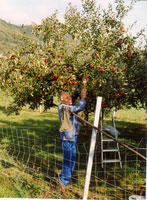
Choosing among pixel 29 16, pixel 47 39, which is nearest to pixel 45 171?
pixel 47 39

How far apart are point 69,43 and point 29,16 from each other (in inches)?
44.8

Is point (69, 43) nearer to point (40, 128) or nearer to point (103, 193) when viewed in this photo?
point (103, 193)

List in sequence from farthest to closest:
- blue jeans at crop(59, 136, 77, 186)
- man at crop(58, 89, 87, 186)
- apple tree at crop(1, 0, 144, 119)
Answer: apple tree at crop(1, 0, 144, 119) → blue jeans at crop(59, 136, 77, 186) → man at crop(58, 89, 87, 186)

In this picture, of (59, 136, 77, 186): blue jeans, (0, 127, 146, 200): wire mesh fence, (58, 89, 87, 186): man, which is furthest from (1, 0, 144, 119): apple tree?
(59, 136, 77, 186): blue jeans

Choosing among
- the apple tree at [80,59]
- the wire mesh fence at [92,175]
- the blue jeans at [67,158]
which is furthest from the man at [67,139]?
the apple tree at [80,59]

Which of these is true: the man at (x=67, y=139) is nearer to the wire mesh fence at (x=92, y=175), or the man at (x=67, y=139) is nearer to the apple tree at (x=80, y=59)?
the wire mesh fence at (x=92, y=175)

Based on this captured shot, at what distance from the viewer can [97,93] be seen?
6.07m

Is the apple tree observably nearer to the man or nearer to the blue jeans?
the man

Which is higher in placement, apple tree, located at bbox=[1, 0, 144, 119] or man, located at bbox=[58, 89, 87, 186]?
apple tree, located at bbox=[1, 0, 144, 119]

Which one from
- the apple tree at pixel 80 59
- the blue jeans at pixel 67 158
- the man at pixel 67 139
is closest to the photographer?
the man at pixel 67 139

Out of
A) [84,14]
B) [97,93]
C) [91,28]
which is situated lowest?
[97,93]

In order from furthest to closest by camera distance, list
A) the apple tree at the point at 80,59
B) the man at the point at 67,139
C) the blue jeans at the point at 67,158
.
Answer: the apple tree at the point at 80,59
the blue jeans at the point at 67,158
the man at the point at 67,139

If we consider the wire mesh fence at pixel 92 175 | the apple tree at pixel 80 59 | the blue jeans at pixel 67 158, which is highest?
the apple tree at pixel 80 59

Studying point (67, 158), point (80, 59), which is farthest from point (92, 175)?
point (80, 59)
